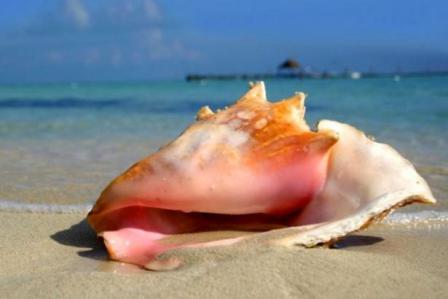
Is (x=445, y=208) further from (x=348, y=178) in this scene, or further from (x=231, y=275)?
(x=231, y=275)

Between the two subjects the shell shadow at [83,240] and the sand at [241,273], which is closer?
the sand at [241,273]

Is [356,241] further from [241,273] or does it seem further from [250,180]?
[241,273]

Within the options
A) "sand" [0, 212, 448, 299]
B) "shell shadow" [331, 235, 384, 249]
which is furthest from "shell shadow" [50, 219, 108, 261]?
"shell shadow" [331, 235, 384, 249]

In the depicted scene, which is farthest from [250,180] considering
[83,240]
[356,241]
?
[83,240]

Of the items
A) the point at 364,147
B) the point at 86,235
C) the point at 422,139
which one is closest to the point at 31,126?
the point at 422,139

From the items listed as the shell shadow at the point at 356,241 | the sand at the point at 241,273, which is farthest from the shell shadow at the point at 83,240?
the shell shadow at the point at 356,241

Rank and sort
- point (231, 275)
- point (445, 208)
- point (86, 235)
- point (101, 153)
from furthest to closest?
point (101, 153) < point (445, 208) < point (86, 235) < point (231, 275)

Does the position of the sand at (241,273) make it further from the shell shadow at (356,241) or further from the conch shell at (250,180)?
the conch shell at (250,180)
